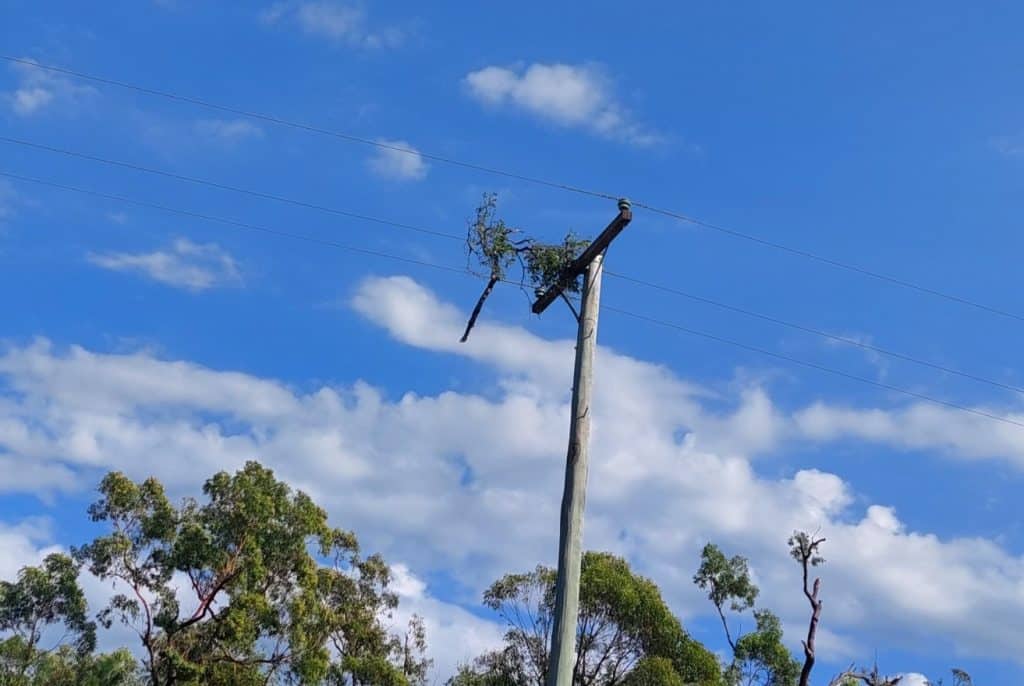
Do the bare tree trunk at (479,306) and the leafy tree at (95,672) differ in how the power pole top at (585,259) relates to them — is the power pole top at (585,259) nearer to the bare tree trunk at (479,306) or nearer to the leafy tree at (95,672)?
the bare tree trunk at (479,306)

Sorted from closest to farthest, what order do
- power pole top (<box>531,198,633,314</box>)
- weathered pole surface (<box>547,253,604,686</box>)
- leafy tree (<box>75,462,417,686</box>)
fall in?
weathered pole surface (<box>547,253,604,686</box>)
power pole top (<box>531,198,633,314</box>)
leafy tree (<box>75,462,417,686</box>)

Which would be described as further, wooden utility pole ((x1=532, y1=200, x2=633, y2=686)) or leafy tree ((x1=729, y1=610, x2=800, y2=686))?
leafy tree ((x1=729, y1=610, x2=800, y2=686))

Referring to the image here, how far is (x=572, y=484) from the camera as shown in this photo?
328 inches

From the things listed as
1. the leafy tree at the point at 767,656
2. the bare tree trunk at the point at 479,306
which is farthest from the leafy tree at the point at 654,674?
the bare tree trunk at the point at 479,306

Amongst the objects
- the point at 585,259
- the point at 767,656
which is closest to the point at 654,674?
the point at 767,656

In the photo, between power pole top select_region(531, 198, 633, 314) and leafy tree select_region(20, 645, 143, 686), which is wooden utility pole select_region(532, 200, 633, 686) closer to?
power pole top select_region(531, 198, 633, 314)

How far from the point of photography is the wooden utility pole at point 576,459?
777 cm

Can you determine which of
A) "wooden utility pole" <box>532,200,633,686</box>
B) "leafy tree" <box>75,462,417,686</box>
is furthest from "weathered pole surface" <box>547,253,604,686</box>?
"leafy tree" <box>75,462,417,686</box>

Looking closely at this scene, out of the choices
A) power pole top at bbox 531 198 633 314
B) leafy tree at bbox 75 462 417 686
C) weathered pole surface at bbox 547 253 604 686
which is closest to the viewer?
weathered pole surface at bbox 547 253 604 686

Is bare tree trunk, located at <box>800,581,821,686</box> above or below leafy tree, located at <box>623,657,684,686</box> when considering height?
below

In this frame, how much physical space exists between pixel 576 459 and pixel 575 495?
327 mm

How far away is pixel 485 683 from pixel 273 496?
9932 millimetres

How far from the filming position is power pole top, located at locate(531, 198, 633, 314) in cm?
898

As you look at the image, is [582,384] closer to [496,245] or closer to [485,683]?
[496,245]
